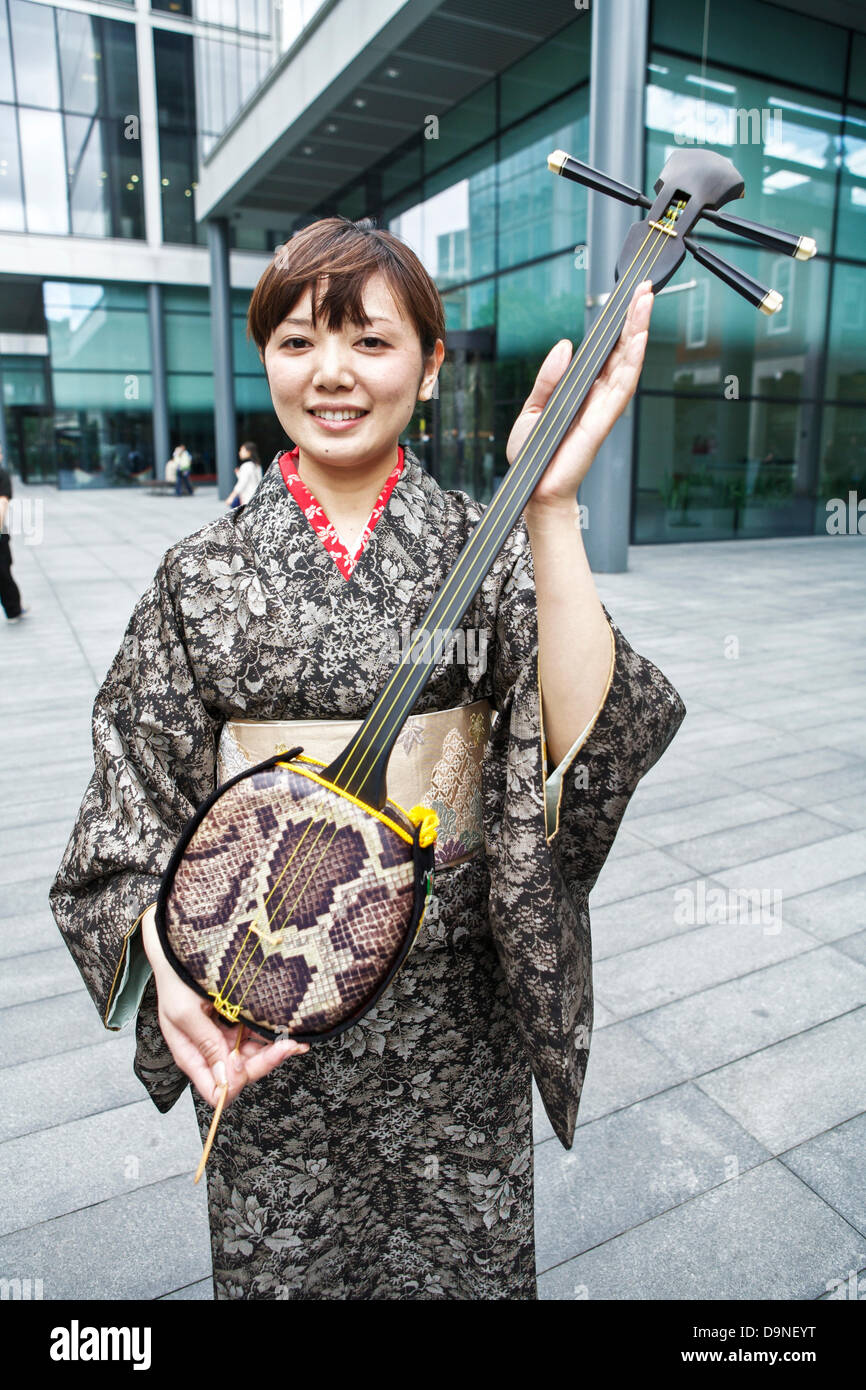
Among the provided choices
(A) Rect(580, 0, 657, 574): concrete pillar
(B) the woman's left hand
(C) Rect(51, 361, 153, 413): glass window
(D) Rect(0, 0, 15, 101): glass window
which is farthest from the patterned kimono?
(D) Rect(0, 0, 15, 101): glass window

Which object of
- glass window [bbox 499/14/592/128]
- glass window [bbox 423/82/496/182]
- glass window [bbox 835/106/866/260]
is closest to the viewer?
glass window [bbox 499/14/592/128]

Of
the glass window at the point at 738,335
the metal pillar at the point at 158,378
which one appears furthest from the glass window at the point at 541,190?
the metal pillar at the point at 158,378

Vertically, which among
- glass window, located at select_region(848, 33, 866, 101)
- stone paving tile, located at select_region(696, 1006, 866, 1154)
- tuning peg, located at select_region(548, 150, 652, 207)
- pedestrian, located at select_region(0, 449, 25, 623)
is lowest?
stone paving tile, located at select_region(696, 1006, 866, 1154)

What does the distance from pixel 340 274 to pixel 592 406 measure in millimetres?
385

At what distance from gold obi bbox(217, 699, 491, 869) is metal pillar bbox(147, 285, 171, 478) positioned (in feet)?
84.6

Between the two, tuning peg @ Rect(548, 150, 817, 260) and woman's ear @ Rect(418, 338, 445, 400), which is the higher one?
tuning peg @ Rect(548, 150, 817, 260)

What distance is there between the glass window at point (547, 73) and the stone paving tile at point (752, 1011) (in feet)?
40.8

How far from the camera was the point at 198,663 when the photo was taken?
129 cm

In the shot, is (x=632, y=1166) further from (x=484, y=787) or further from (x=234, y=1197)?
(x=484, y=787)

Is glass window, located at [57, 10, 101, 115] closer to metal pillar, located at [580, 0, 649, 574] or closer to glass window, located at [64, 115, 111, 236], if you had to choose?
glass window, located at [64, 115, 111, 236]

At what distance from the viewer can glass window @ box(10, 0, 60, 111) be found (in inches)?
A: 859

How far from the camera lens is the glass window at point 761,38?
11578 mm

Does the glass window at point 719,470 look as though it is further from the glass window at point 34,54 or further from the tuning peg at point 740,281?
the glass window at point 34,54
